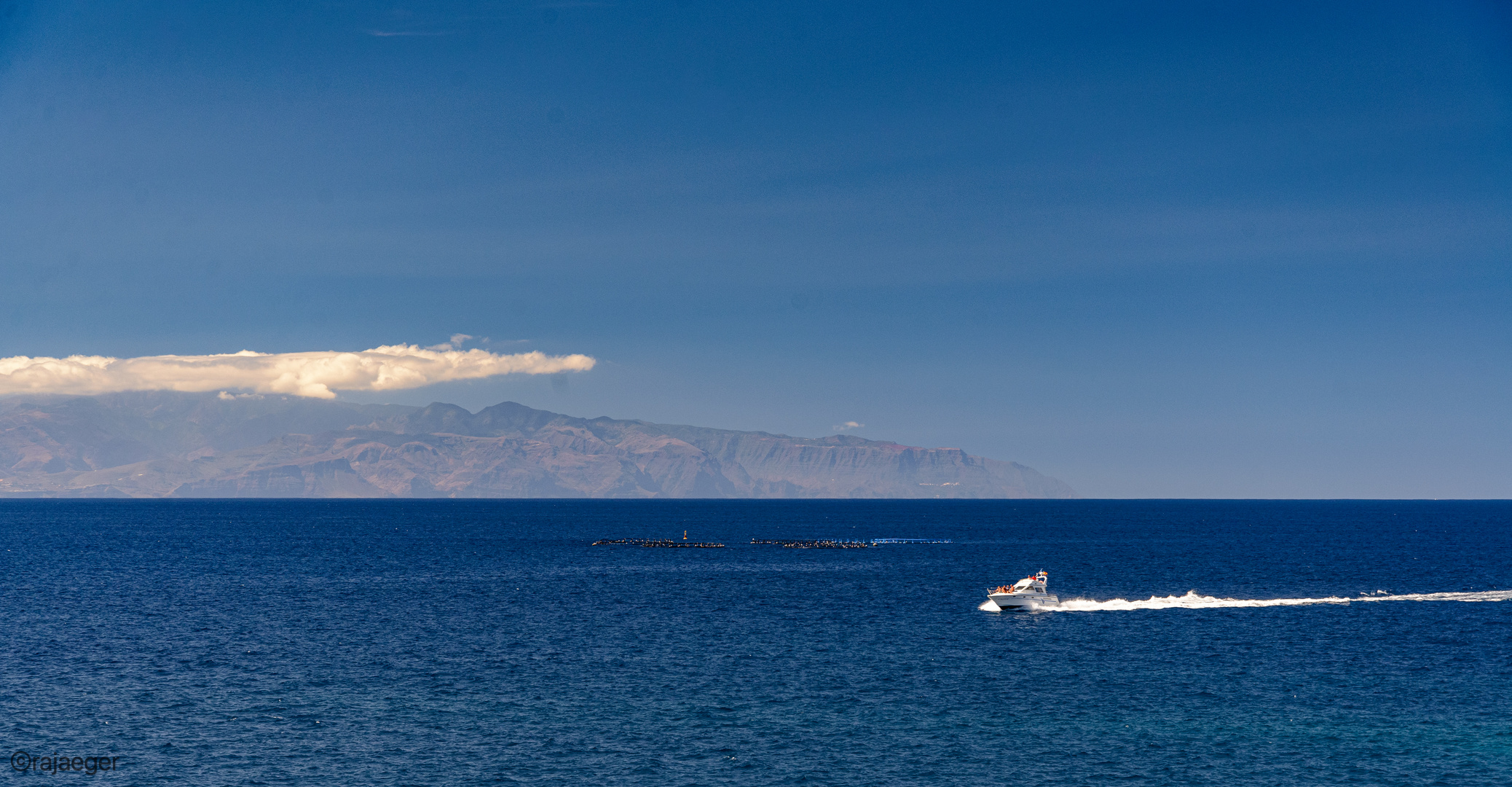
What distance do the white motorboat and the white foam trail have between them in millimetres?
983

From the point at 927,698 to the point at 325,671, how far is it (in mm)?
36901

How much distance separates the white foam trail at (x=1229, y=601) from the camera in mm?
102438

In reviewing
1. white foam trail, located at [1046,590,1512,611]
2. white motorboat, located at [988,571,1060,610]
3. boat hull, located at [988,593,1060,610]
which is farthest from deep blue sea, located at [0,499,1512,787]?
white motorboat, located at [988,571,1060,610]

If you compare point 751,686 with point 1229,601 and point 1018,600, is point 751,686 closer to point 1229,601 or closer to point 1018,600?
point 1018,600

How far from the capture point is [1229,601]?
106 meters

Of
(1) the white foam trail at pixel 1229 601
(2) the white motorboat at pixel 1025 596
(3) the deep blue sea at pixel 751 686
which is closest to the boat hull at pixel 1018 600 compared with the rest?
(2) the white motorboat at pixel 1025 596

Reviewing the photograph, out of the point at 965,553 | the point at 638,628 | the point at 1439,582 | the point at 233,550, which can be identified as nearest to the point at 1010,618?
the point at 638,628

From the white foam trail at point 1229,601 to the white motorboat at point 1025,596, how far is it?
3.22 ft

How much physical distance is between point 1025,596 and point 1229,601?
22144 mm

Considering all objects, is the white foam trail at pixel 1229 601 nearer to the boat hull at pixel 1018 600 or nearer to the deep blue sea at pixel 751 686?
the deep blue sea at pixel 751 686

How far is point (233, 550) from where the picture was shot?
19000 centimetres

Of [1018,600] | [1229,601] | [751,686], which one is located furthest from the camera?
[1229,601]

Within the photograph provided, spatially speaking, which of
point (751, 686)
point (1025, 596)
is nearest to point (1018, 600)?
point (1025, 596)

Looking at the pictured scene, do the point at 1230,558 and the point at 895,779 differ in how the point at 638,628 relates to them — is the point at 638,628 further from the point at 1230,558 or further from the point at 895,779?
the point at 1230,558
